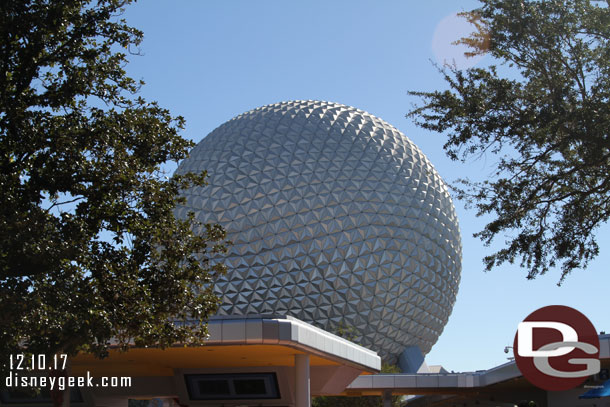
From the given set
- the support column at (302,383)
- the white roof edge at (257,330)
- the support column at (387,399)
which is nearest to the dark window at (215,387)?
the support column at (302,383)

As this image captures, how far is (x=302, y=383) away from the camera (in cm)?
2092

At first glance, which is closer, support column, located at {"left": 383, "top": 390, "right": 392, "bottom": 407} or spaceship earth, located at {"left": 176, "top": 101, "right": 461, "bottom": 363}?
spaceship earth, located at {"left": 176, "top": 101, "right": 461, "bottom": 363}

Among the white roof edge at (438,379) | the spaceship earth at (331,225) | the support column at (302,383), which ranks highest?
the spaceship earth at (331,225)

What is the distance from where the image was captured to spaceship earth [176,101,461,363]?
131 feet

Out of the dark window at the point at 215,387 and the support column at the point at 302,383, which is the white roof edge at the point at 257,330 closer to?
the support column at the point at 302,383

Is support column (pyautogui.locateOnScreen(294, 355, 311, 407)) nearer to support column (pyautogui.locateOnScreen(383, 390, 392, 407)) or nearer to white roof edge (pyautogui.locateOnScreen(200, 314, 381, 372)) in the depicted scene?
white roof edge (pyautogui.locateOnScreen(200, 314, 381, 372))

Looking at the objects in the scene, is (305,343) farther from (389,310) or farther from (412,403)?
(412,403)

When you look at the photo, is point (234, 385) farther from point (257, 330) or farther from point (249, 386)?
point (257, 330)

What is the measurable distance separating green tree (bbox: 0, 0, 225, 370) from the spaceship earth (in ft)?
81.4

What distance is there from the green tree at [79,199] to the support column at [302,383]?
6.51 m

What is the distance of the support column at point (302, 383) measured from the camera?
20797 millimetres

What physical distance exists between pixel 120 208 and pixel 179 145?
2.03 m

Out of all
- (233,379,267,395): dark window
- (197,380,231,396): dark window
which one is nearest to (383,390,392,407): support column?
(233,379,267,395): dark window

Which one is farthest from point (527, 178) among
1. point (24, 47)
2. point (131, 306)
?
point (24, 47)
